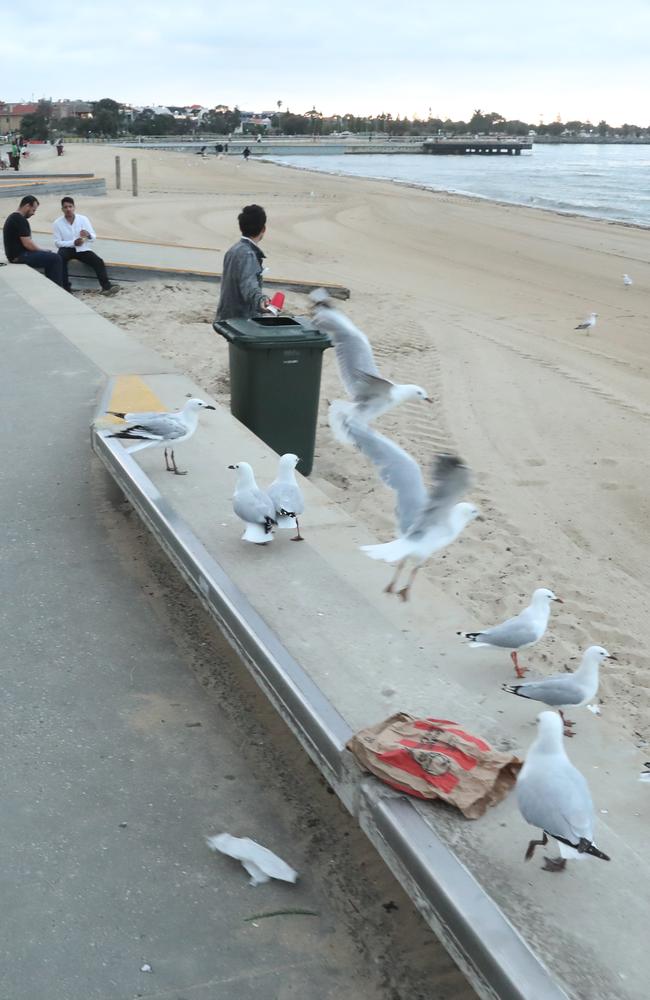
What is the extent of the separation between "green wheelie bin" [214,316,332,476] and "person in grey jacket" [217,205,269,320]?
0.87ft

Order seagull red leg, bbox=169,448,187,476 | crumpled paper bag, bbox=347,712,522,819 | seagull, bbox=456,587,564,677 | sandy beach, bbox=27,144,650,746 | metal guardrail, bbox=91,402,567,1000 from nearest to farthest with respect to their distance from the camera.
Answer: metal guardrail, bbox=91,402,567,1000
crumpled paper bag, bbox=347,712,522,819
seagull, bbox=456,587,564,677
seagull red leg, bbox=169,448,187,476
sandy beach, bbox=27,144,650,746

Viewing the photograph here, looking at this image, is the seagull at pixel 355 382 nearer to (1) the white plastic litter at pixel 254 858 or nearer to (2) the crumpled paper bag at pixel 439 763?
(2) the crumpled paper bag at pixel 439 763

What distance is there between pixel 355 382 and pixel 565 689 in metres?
2.18

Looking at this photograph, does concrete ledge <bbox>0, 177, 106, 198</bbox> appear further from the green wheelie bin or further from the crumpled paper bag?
the crumpled paper bag

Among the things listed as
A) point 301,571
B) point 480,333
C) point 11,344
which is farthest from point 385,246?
point 301,571

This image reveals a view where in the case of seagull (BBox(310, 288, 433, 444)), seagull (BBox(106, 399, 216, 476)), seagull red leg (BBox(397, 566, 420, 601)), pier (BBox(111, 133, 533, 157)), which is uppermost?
pier (BBox(111, 133, 533, 157))

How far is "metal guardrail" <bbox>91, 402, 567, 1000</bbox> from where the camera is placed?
228cm

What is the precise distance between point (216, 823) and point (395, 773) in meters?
0.67

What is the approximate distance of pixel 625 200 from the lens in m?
46.2

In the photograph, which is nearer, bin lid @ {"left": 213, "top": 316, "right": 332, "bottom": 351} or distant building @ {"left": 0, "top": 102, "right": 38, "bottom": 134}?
bin lid @ {"left": 213, "top": 316, "right": 332, "bottom": 351}

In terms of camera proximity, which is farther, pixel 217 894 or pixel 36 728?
pixel 36 728

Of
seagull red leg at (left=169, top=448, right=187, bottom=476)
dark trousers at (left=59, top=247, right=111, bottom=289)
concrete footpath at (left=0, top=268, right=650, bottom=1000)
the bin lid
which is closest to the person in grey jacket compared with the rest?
the bin lid

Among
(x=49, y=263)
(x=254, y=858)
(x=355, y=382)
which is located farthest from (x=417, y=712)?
(x=49, y=263)

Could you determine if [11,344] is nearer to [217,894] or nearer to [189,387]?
[189,387]
